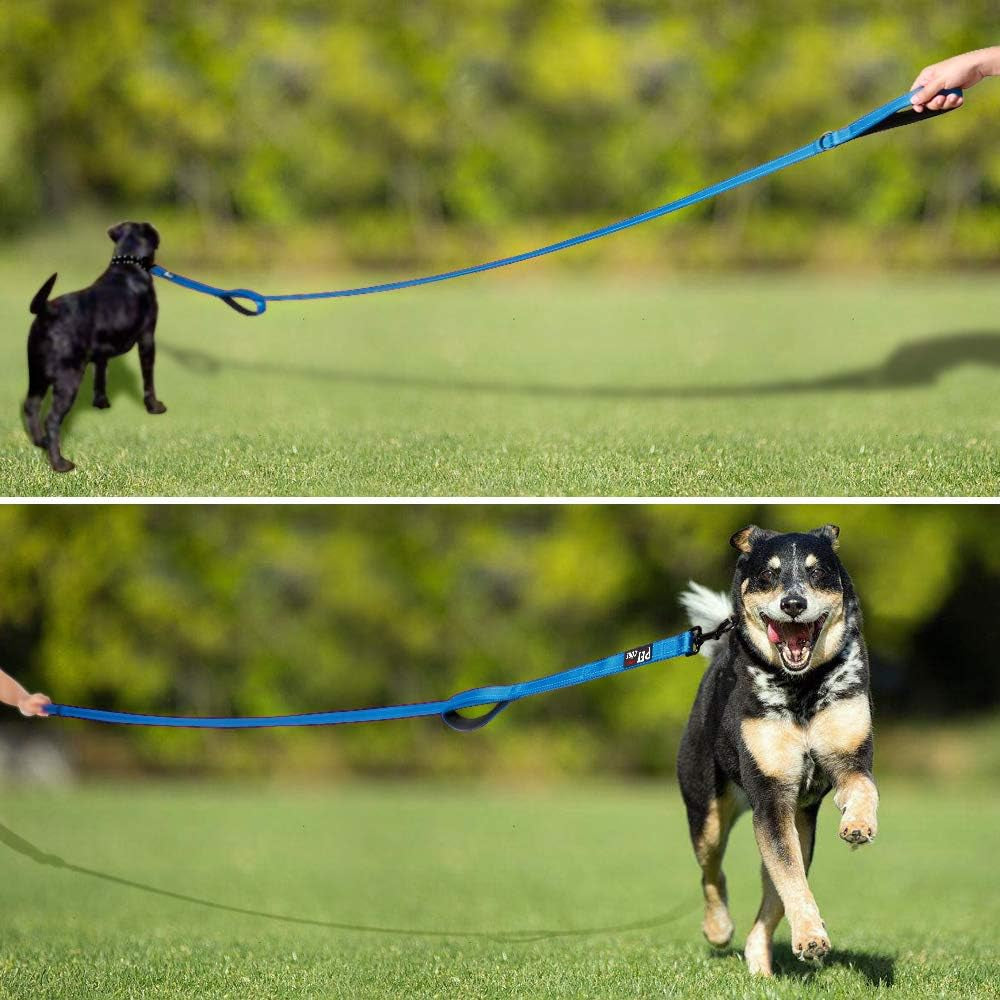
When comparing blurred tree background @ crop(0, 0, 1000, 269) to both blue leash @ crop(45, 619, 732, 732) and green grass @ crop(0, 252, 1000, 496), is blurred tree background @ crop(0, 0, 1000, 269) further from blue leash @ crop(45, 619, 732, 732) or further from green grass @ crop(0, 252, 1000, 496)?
blue leash @ crop(45, 619, 732, 732)

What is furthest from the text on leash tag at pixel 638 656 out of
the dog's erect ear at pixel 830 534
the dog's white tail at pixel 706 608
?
the dog's erect ear at pixel 830 534

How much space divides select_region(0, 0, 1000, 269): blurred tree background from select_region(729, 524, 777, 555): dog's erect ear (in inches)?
844

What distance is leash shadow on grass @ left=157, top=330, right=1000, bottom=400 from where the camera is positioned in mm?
12367

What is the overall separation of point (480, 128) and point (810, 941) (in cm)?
2605

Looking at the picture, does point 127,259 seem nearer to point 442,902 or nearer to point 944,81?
point 442,902

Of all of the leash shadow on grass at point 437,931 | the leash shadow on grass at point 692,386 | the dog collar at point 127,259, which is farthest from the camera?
the leash shadow on grass at point 692,386

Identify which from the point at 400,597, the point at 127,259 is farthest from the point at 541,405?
the point at 400,597

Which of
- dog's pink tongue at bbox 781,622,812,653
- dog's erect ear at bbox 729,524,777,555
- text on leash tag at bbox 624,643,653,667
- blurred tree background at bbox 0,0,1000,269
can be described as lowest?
text on leash tag at bbox 624,643,653,667

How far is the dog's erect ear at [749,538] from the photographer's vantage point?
5129mm

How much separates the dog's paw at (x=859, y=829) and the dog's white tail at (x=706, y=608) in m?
1.10

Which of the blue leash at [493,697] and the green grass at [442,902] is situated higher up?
the blue leash at [493,697]

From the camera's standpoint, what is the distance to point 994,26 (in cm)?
3241

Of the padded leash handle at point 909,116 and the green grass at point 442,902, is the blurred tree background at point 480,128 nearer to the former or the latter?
the green grass at point 442,902

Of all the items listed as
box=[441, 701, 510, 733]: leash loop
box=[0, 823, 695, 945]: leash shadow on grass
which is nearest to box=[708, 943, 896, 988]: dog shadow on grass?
A: box=[0, 823, 695, 945]: leash shadow on grass
